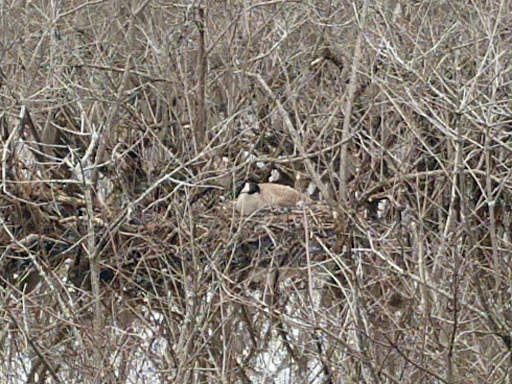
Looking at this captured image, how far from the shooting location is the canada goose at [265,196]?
8430mm

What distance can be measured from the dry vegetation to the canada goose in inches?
5.6

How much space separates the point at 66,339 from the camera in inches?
224

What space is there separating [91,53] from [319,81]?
2.04 m

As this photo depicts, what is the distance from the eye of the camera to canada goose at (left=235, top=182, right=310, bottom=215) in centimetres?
843

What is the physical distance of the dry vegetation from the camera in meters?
5.02

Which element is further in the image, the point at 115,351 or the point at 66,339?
the point at 66,339

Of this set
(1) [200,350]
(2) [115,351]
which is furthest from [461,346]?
(2) [115,351]

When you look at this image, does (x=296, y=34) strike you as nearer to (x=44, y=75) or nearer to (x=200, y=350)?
(x=44, y=75)

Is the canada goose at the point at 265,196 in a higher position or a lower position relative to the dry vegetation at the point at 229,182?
lower

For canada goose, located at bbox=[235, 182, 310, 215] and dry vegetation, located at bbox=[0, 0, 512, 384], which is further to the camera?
canada goose, located at bbox=[235, 182, 310, 215]

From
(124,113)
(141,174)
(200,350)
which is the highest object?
(200,350)

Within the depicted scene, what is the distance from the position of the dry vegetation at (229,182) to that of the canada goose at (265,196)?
0.14 metres

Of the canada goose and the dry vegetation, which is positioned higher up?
the dry vegetation

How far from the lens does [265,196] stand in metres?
8.75
